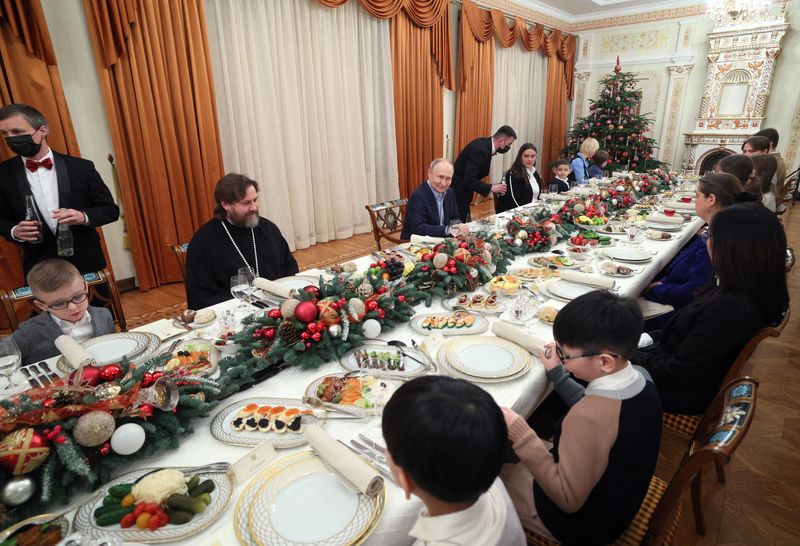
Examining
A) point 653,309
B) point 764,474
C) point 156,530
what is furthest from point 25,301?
point 764,474

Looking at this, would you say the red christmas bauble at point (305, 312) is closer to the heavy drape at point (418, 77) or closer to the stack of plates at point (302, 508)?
the stack of plates at point (302, 508)

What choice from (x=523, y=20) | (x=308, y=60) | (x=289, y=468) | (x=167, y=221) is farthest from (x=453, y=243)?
(x=523, y=20)

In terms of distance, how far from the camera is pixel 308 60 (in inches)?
210

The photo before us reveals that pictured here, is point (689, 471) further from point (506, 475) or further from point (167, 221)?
point (167, 221)

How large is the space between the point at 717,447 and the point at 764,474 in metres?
1.70

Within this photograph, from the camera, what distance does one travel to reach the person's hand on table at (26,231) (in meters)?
2.53

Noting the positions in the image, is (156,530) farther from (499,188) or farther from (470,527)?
(499,188)

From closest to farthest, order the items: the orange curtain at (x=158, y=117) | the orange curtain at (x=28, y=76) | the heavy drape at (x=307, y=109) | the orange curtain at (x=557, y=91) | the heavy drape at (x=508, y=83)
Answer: the orange curtain at (x=28, y=76) → the orange curtain at (x=158, y=117) → the heavy drape at (x=307, y=109) → the heavy drape at (x=508, y=83) → the orange curtain at (x=557, y=91)

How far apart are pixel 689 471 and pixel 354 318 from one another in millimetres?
1088

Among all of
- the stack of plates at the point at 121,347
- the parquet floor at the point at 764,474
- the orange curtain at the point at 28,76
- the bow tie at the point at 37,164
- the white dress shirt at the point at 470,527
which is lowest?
the parquet floor at the point at 764,474

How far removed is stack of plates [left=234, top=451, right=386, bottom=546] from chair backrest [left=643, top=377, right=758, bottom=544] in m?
0.76

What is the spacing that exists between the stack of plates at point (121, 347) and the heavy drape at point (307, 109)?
3.67m

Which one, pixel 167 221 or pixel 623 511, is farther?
pixel 167 221

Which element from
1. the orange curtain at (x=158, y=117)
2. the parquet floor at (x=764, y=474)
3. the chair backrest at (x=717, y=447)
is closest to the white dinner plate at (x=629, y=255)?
the parquet floor at (x=764, y=474)
